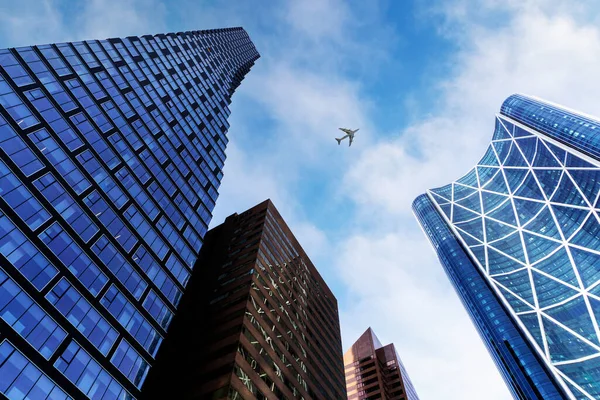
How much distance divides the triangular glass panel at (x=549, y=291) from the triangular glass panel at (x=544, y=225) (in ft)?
65.9

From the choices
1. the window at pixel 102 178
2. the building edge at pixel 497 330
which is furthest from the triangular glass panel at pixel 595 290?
the window at pixel 102 178

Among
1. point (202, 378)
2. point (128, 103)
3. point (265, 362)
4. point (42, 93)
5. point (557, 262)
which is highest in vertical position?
point (557, 262)

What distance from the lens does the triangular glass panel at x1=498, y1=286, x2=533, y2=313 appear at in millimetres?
143250

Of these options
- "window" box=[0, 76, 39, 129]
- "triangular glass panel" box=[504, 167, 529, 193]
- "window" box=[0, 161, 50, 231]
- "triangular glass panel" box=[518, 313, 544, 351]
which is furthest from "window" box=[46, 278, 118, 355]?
"triangular glass panel" box=[504, 167, 529, 193]

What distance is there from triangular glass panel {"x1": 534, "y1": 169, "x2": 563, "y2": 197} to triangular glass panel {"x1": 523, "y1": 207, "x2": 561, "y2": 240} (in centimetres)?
921

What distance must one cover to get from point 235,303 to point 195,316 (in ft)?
26.2

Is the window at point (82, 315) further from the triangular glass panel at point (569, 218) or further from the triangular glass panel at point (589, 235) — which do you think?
the triangular glass panel at point (569, 218)

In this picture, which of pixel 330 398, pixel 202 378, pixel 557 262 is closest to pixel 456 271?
pixel 557 262

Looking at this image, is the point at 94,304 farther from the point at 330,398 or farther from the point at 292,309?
the point at 330,398

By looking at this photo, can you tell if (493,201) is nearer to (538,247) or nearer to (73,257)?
(538,247)

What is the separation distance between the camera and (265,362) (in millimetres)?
53344

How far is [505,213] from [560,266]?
41066 millimetres

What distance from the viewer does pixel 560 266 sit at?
492 ft

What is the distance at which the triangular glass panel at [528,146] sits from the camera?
18506 centimetres
